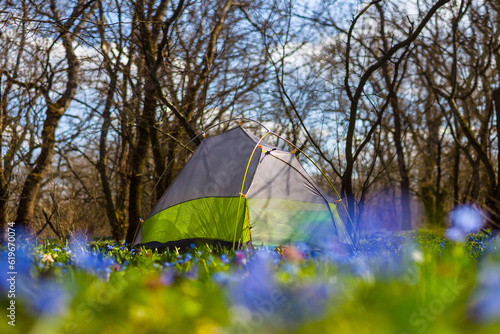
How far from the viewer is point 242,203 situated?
546 centimetres

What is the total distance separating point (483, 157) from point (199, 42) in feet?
21.8

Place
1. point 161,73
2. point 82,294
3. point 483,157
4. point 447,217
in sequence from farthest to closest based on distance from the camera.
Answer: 1. point 447,217
2. point 483,157
3. point 161,73
4. point 82,294

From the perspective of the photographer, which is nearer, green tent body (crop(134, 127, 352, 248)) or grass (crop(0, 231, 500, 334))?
grass (crop(0, 231, 500, 334))

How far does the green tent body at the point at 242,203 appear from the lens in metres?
5.60

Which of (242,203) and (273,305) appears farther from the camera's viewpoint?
(242,203)

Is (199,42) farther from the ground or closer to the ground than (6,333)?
farther from the ground

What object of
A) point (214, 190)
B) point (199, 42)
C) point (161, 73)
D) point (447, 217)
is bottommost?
point (447, 217)

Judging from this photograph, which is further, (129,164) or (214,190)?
(129,164)

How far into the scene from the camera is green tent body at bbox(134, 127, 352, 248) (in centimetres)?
560

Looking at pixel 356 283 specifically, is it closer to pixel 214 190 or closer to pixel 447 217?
pixel 214 190

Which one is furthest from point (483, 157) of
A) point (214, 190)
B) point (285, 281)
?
point (285, 281)

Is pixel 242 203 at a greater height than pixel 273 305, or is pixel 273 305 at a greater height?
pixel 242 203

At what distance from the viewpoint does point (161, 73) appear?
8352mm

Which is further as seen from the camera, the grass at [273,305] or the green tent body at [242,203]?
the green tent body at [242,203]
